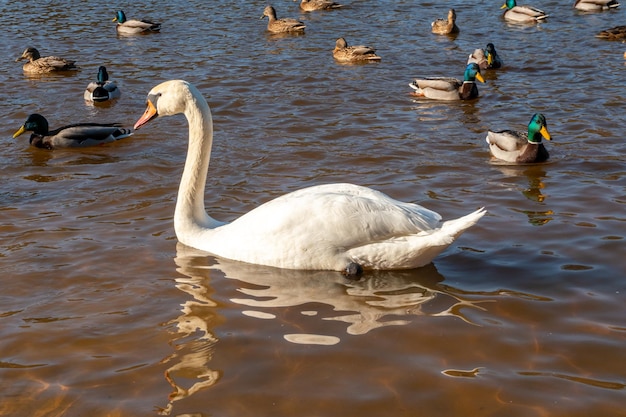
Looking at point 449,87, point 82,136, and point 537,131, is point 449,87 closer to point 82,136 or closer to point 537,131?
point 537,131

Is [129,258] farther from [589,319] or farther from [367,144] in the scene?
[367,144]

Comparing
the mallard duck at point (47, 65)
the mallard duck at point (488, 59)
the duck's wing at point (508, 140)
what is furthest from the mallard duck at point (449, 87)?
the mallard duck at point (47, 65)

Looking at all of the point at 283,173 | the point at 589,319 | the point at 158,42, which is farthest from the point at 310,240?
the point at 158,42

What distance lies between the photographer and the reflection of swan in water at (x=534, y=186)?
8.59 m

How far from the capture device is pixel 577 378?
5.31 m

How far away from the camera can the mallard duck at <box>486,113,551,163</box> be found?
1073 centimetres

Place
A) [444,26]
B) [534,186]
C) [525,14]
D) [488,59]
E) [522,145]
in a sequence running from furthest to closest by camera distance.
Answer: [525,14] → [444,26] → [488,59] → [522,145] → [534,186]

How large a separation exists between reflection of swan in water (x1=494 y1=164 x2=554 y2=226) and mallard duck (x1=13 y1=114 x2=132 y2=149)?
5.43m

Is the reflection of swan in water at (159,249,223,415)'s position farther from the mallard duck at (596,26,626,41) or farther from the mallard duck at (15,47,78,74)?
the mallard duck at (596,26,626,41)

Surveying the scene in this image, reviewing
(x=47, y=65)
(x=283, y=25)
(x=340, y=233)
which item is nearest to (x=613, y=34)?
(x=283, y=25)

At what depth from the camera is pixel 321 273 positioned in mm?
6992

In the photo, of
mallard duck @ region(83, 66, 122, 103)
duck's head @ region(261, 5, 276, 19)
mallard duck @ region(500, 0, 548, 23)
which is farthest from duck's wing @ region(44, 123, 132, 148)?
mallard duck @ region(500, 0, 548, 23)

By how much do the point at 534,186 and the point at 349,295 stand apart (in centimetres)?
408

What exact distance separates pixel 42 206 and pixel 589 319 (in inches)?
230
